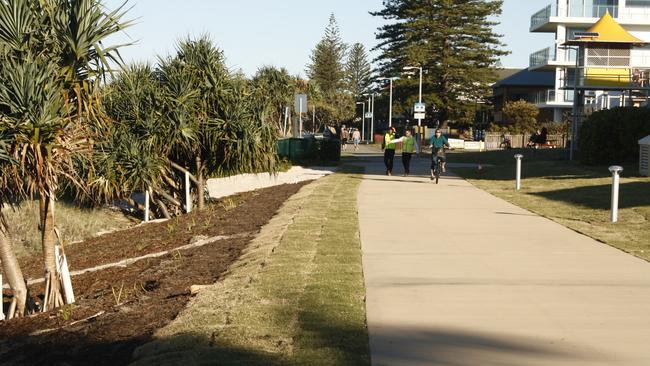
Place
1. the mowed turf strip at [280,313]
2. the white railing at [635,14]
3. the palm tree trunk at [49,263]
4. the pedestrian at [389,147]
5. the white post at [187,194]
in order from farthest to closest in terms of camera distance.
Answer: the white railing at [635,14], the pedestrian at [389,147], the white post at [187,194], the palm tree trunk at [49,263], the mowed turf strip at [280,313]

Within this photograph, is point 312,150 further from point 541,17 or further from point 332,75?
point 332,75

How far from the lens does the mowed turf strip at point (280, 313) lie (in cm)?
625

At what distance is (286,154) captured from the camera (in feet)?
126

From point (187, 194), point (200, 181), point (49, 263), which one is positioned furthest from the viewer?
point (200, 181)

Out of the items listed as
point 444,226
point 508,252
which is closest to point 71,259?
point 444,226

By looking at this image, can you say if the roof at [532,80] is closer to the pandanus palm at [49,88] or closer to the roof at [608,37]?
the roof at [608,37]

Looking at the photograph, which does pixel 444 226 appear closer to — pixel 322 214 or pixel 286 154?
pixel 322 214

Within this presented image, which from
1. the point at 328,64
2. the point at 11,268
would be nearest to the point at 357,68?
the point at 328,64

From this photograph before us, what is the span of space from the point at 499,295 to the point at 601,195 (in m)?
12.0

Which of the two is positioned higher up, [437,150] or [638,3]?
[638,3]

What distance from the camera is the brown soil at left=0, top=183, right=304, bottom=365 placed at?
7445mm

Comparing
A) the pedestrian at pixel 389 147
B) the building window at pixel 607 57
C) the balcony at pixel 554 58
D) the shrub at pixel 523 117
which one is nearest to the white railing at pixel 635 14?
the balcony at pixel 554 58

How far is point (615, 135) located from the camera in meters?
29.5

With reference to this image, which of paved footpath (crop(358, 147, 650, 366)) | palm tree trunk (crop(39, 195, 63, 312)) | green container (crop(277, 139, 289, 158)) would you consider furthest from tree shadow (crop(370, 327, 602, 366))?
green container (crop(277, 139, 289, 158))
